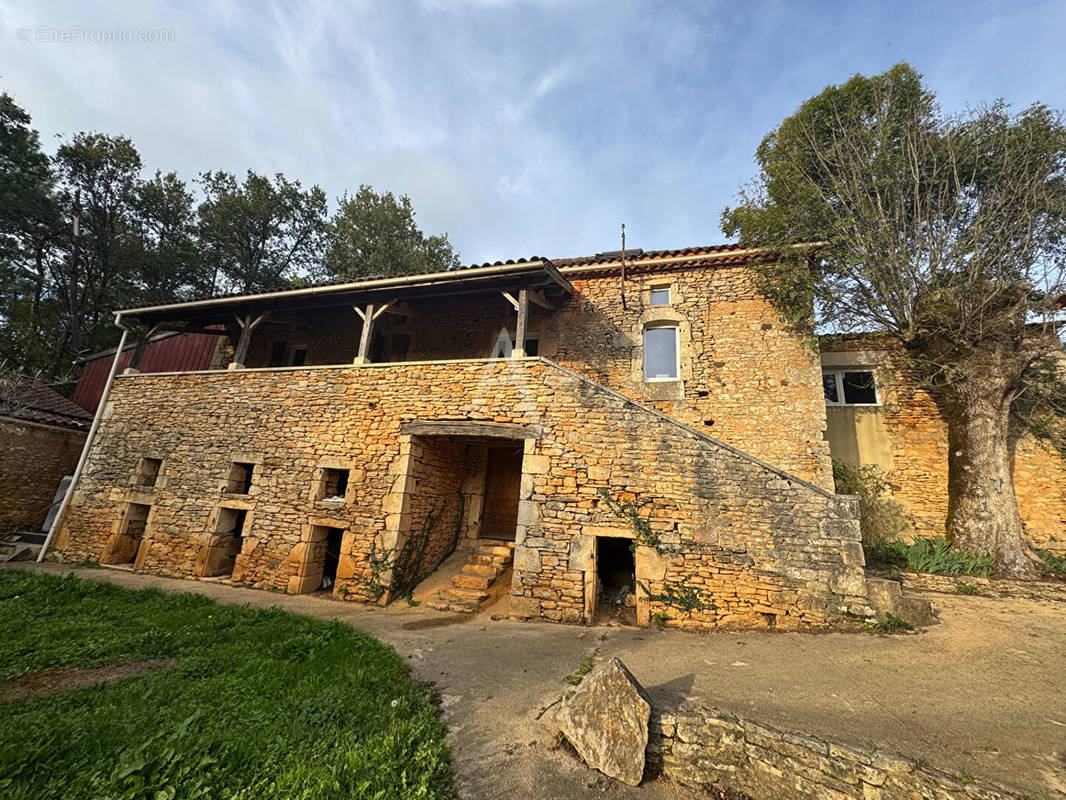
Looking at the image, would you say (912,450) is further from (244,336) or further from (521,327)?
(244,336)

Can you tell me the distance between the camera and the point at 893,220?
775 centimetres

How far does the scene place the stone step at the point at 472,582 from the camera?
6939mm

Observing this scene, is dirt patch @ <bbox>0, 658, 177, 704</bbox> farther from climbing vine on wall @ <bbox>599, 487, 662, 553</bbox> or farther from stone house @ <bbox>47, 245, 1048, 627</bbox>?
climbing vine on wall @ <bbox>599, 487, 662, 553</bbox>

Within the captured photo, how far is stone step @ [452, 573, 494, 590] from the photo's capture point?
694cm

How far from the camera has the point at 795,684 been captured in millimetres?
3590

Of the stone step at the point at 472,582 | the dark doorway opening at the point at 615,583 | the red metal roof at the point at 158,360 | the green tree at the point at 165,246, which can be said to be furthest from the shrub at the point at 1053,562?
the green tree at the point at 165,246

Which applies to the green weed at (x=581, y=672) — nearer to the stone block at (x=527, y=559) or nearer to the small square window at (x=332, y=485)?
the stone block at (x=527, y=559)

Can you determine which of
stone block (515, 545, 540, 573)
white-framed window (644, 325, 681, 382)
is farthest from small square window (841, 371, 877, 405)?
stone block (515, 545, 540, 573)

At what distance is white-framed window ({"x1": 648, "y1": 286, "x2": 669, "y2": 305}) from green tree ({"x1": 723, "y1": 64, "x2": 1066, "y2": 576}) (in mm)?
2083

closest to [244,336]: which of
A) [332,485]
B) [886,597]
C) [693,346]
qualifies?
[332,485]

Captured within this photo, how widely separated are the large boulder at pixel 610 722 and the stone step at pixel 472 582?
414 cm

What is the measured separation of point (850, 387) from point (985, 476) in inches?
117

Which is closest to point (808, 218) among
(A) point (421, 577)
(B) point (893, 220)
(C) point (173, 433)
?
(B) point (893, 220)

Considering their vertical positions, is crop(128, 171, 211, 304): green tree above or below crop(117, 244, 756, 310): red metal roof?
above
